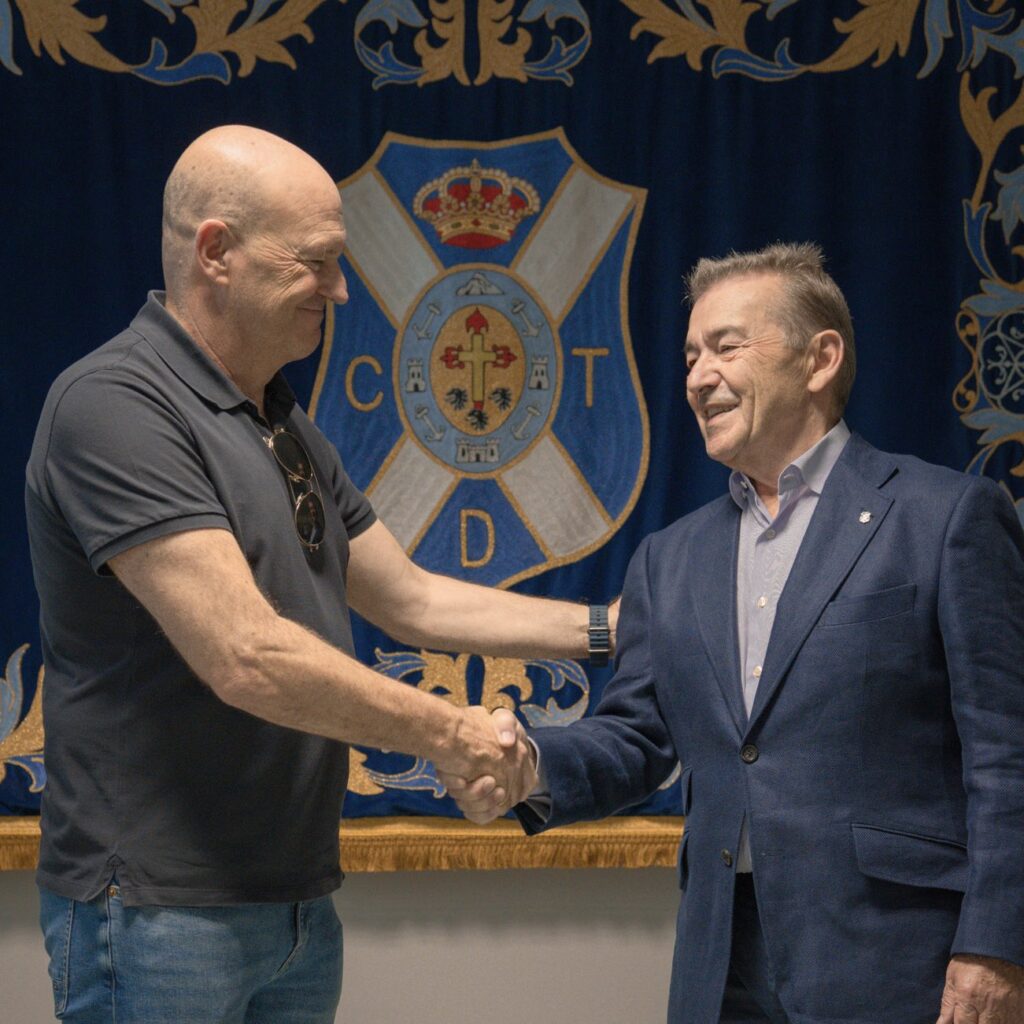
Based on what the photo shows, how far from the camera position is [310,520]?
2057 mm

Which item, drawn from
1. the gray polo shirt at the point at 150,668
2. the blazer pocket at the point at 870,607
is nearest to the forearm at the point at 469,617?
the gray polo shirt at the point at 150,668

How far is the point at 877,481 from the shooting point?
207cm

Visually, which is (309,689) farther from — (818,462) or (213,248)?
(818,462)

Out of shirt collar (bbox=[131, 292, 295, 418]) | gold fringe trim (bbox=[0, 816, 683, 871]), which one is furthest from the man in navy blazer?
gold fringe trim (bbox=[0, 816, 683, 871])

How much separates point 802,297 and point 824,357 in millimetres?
98

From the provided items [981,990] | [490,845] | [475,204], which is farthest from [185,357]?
[490,845]

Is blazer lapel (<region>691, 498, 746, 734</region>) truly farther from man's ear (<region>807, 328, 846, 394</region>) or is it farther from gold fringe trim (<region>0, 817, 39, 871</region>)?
gold fringe trim (<region>0, 817, 39, 871</region>)

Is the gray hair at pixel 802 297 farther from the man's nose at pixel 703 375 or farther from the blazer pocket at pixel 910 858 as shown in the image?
the blazer pocket at pixel 910 858

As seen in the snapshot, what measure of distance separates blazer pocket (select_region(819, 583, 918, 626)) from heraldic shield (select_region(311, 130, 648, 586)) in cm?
137

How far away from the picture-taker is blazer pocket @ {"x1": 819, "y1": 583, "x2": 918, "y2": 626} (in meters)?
1.94

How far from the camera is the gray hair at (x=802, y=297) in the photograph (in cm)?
220

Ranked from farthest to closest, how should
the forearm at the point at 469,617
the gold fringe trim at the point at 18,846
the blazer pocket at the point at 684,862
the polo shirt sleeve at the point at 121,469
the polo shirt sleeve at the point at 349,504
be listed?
the gold fringe trim at the point at 18,846 → the forearm at the point at 469,617 → the polo shirt sleeve at the point at 349,504 → the blazer pocket at the point at 684,862 → the polo shirt sleeve at the point at 121,469

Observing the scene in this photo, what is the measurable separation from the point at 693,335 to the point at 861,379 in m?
1.17

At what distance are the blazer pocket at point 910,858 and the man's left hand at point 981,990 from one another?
0.32ft
